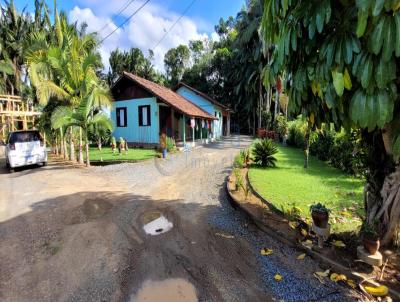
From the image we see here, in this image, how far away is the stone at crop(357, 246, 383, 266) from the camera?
130 inches

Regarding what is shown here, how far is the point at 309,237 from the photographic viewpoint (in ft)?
14.2

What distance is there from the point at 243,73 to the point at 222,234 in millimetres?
31143

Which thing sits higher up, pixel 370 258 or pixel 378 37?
pixel 378 37

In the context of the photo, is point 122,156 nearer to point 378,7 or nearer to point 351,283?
point 351,283

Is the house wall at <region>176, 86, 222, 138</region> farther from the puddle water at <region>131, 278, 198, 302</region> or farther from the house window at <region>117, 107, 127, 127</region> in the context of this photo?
the puddle water at <region>131, 278, 198, 302</region>

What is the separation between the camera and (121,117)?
20.6m

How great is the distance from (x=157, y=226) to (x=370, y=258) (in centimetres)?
366

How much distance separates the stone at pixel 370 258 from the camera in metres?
3.30

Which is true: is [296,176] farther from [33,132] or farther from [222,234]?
[33,132]

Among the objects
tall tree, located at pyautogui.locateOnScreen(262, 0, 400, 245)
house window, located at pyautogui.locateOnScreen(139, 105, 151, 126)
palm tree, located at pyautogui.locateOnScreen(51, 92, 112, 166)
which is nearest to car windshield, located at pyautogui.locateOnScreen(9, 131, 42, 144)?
palm tree, located at pyautogui.locateOnScreen(51, 92, 112, 166)

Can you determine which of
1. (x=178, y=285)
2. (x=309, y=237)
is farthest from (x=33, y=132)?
(x=309, y=237)

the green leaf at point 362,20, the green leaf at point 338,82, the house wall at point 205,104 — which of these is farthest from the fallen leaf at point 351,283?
the house wall at point 205,104

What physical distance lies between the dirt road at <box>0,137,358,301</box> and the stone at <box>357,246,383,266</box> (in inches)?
20.2

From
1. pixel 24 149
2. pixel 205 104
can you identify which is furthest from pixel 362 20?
pixel 205 104
